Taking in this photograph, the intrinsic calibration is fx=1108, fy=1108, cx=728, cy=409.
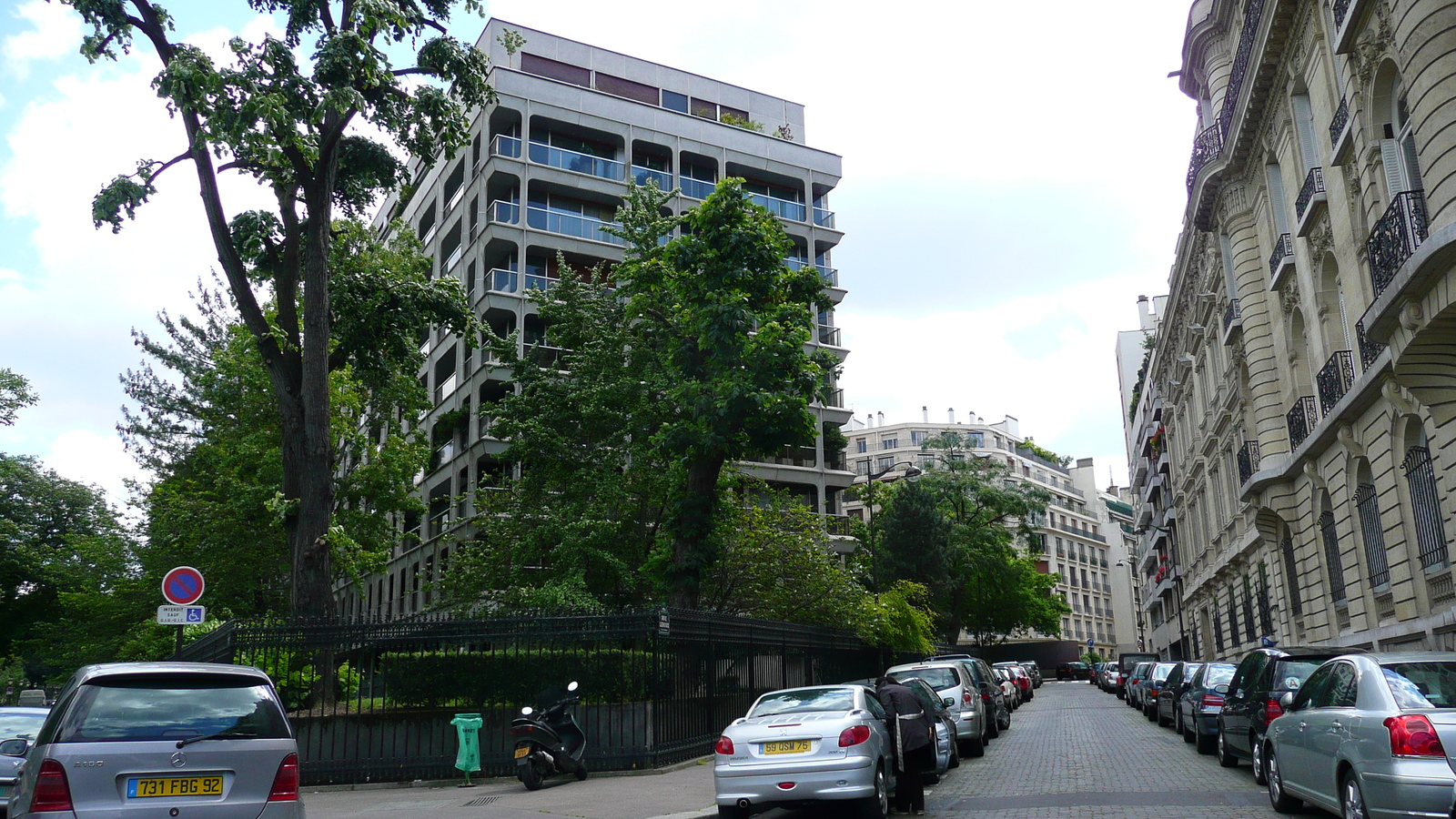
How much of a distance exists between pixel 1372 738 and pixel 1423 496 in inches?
467

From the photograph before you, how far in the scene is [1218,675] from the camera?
17594 mm

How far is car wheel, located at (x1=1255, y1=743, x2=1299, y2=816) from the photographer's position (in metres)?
10.3

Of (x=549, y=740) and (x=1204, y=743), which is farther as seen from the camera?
(x=1204, y=743)

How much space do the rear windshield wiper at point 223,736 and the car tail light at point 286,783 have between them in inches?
10.8

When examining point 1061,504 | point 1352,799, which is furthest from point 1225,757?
point 1061,504

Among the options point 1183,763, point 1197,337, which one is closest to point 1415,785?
point 1183,763

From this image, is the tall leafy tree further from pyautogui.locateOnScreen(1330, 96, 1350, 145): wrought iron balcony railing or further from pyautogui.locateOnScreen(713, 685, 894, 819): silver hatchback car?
pyautogui.locateOnScreen(1330, 96, 1350, 145): wrought iron balcony railing

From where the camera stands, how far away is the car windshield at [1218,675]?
17.3 metres

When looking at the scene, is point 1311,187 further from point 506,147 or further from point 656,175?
point 506,147

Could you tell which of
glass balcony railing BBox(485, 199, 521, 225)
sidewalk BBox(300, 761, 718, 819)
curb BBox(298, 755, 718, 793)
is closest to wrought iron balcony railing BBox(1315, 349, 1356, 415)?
sidewalk BBox(300, 761, 718, 819)

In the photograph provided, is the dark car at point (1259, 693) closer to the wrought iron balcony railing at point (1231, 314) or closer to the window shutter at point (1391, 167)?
the window shutter at point (1391, 167)

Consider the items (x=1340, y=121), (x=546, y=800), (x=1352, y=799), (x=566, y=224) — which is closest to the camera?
(x=1352, y=799)

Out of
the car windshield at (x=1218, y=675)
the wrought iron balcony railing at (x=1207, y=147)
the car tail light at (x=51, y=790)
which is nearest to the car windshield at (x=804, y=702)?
the car tail light at (x=51, y=790)

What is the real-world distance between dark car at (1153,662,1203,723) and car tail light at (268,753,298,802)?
16979 mm
